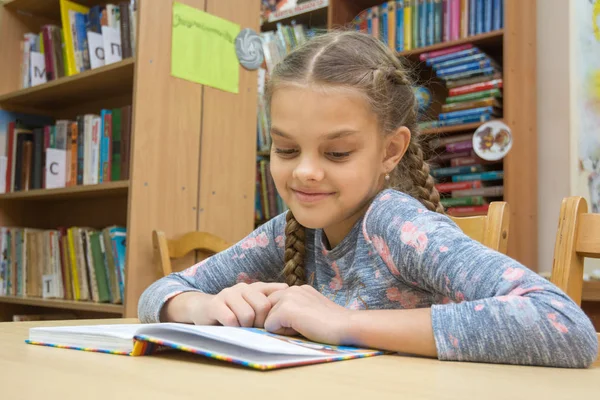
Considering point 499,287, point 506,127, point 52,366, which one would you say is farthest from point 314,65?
point 506,127

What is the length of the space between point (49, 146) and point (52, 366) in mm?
2175

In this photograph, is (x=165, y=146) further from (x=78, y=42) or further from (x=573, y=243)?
(x=573, y=243)

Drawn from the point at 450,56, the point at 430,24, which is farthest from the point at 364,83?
the point at 430,24

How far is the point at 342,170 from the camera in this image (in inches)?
37.5

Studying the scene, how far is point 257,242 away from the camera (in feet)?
4.00

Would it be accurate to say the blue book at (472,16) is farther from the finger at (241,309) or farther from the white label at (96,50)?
the finger at (241,309)

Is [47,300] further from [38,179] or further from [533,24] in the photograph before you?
[533,24]

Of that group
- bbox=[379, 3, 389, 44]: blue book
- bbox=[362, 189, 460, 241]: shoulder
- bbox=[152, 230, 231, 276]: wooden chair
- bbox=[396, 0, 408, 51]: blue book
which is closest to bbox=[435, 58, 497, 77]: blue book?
bbox=[396, 0, 408, 51]: blue book

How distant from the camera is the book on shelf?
2215mm

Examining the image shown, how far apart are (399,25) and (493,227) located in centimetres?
172

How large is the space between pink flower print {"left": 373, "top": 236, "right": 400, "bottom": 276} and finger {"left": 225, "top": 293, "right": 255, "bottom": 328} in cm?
22

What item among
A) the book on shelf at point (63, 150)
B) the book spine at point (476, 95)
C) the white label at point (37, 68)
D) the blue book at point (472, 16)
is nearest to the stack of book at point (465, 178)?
the book spine at point (476, 95)

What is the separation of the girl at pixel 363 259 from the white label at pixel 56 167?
4.73 feet

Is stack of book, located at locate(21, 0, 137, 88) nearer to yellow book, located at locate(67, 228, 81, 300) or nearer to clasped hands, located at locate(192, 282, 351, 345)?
yellow book, located at locate(67, 228, 81, 300)
